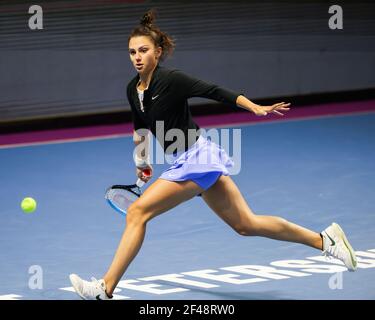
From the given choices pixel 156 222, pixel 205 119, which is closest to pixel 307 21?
pixel 205 119

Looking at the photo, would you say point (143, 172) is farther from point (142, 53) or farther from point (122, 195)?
point (142, 53)

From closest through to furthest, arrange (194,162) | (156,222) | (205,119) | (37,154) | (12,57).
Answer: (194,162) < (156,222) < (37,154) < (12,57) < (205,119)

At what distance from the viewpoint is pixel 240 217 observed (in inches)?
320

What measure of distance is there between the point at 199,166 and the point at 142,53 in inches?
35.8

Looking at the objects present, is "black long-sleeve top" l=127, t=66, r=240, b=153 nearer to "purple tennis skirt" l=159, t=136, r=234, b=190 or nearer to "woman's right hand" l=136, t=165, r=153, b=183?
"purple tennis skirt" l=159, t=136, r=234, b=190

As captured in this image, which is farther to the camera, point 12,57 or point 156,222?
point 12,57

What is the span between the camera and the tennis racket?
8.70 metres

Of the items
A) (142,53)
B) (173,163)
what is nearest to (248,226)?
(173,163)

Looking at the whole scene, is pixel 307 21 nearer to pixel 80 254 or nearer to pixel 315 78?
pixel 315 78

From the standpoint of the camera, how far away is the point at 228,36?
16172 millimetres

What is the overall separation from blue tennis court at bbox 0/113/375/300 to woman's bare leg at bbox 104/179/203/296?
1.58ft

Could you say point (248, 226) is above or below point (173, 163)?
below

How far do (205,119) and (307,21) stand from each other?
215 cm

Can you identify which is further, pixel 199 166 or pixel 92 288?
pixel 199 166
